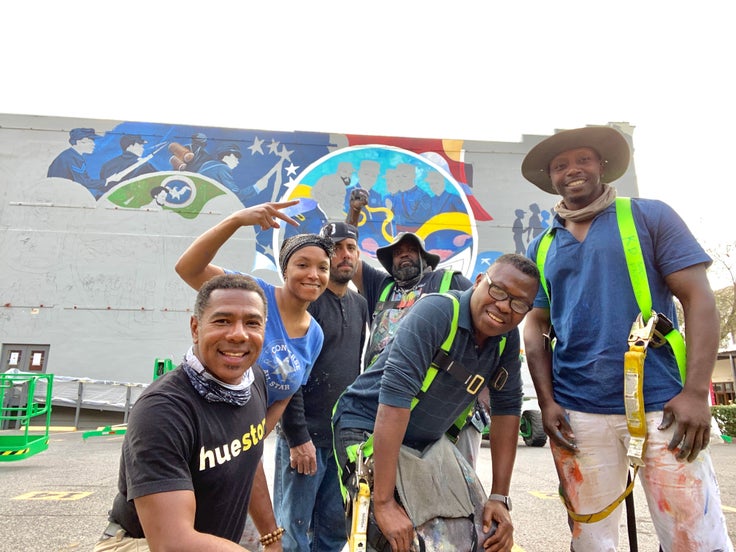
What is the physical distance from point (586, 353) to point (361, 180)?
55.9ft

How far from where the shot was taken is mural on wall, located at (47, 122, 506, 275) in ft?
59.3

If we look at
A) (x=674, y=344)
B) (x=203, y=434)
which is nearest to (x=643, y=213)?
(x=674, y=344)

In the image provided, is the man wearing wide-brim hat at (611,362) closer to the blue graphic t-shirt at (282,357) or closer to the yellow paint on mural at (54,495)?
the blue graphic t-shirt at (282,357)

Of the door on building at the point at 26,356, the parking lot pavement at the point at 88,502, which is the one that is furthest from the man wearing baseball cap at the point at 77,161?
the parking lot pavement at the point at 88,502

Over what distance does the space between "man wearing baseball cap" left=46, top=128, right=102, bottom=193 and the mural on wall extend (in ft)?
0.11

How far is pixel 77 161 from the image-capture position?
1806 cm

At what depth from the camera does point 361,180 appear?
747 inches

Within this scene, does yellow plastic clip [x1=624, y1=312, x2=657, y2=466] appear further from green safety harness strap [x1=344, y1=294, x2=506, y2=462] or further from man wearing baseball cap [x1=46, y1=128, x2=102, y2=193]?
man wearing baseball cap [x1=46, y1=128, x2=102, y2=193]

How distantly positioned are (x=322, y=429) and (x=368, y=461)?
3.40 feet

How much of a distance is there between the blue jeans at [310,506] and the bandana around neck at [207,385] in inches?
48.0

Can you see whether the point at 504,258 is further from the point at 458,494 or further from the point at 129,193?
the point at 129,193

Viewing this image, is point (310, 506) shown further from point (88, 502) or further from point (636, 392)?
point (88, 502)

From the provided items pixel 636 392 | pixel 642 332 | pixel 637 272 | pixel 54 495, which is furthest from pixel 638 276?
pixel 54 495

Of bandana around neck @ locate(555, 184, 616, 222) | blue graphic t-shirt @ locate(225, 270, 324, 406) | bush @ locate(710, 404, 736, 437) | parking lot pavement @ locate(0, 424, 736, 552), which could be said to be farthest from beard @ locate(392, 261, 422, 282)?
bush @ locate(710, 404, 736, 437)
